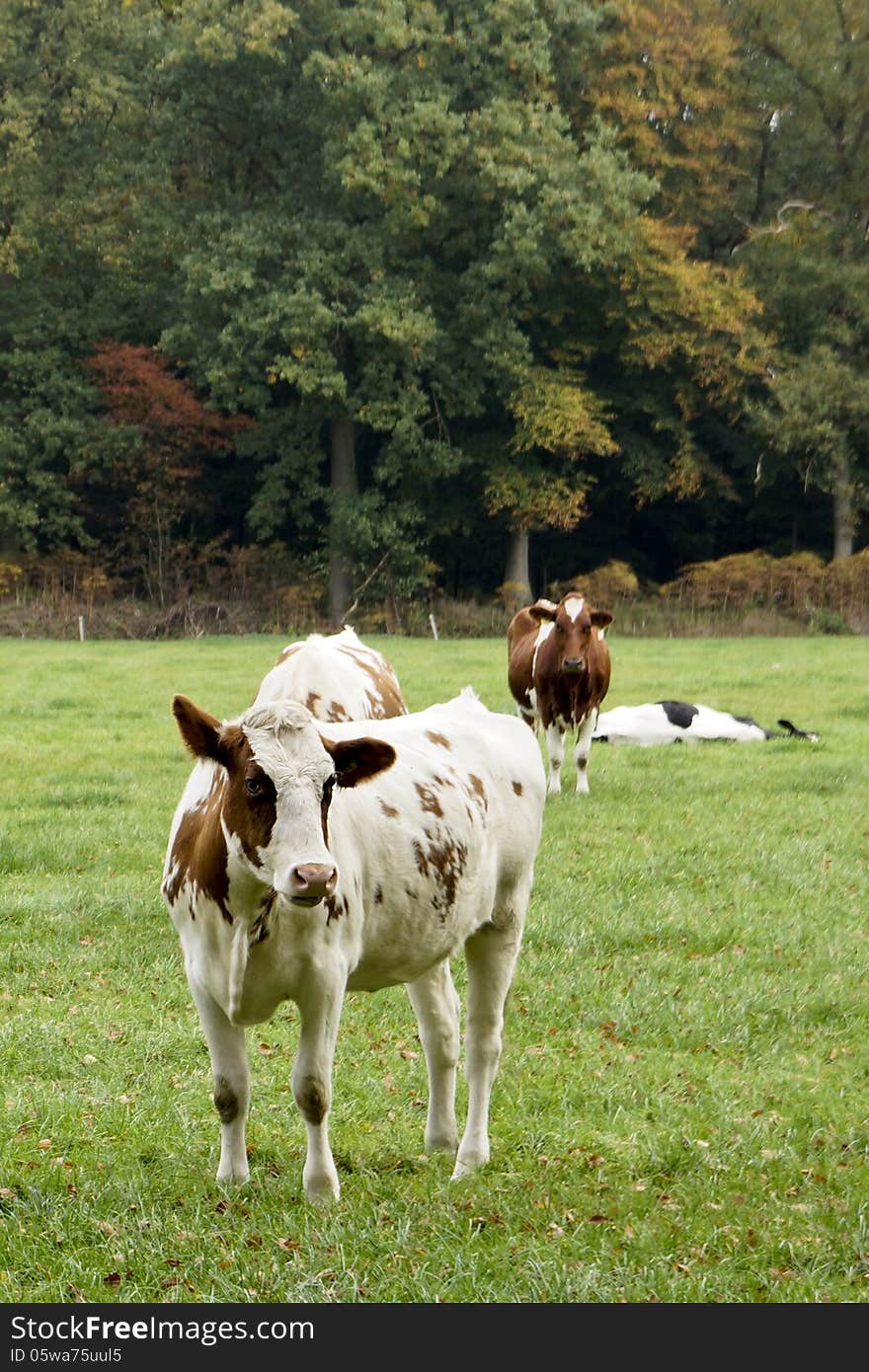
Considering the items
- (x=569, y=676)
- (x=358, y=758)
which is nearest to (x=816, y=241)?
(x=569, y=676)

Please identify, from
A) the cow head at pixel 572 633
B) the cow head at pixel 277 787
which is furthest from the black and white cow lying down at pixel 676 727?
the cow head at pixel 277 787

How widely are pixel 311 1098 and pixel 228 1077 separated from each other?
12.4 inches

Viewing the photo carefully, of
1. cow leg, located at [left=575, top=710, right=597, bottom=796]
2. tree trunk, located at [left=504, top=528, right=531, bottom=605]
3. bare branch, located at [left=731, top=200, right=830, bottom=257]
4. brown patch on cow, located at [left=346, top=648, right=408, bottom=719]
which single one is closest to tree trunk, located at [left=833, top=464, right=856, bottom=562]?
bare branch, located at [left=731, top=200, right=830, bottom=257]

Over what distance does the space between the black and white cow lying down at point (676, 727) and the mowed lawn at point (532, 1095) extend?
3.57 meters

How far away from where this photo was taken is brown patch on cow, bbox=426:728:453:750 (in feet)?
17.5

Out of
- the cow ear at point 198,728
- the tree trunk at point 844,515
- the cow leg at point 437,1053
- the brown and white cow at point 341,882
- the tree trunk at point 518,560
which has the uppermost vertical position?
the tree trunk at point 844,515

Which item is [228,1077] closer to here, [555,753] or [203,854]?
[203,854]

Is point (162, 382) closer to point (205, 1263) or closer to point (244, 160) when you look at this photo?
point (244, 160)

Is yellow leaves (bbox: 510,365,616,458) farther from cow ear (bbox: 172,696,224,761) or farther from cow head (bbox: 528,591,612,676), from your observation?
cow ear (bbox: 172,696,224,761)

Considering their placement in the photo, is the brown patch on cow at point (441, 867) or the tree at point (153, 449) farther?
the tree at point (153, 449)

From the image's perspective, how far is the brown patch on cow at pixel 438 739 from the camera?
5324 millimetres

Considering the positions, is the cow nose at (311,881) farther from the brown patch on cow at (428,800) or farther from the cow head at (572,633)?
the cow head at (572,633)

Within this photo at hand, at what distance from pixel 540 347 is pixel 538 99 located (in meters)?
6.47

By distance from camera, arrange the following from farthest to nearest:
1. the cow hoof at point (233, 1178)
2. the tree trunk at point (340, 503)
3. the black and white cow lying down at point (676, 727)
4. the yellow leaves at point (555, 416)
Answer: the tree trunk at point (340, 503)
the yellow leaves at point (555, 416)
the black and white cow lying down at point (676, 727)
the cow hoof at point (233, 1178)
